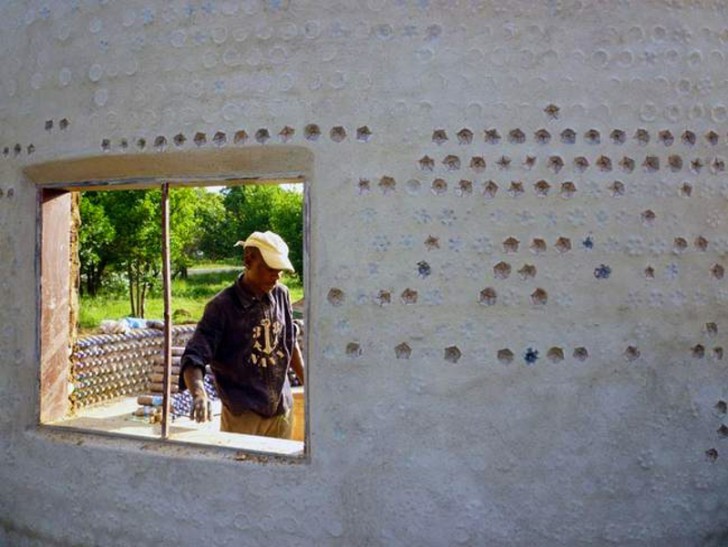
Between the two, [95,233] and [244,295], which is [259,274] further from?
[95,233]

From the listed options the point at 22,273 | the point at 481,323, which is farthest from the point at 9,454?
the point at 481,323

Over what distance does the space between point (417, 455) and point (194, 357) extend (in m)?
1.62

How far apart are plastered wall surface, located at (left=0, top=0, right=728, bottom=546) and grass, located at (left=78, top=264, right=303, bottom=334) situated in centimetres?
1026

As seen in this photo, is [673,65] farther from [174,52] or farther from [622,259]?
[174,52]

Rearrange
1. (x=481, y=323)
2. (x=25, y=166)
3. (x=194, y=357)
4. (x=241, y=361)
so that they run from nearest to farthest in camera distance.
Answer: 1. (x=481, y=323)
2. (x=25, y=166)
3. (x=194, y=357)
4. (x=241, y=361)

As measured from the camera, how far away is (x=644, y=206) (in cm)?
366

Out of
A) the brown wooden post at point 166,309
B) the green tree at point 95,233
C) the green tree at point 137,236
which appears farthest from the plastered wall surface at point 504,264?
the green tree at point 137,236

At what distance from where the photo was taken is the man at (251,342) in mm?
4965

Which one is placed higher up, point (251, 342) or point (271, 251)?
point (271, 251)

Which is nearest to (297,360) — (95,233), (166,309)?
(166,309)

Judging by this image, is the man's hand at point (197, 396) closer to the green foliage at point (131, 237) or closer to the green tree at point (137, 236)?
the green foliage at point (131, 237)

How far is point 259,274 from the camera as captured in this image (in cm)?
515

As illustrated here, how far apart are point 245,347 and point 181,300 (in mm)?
22439

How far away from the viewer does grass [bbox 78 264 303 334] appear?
65.5 ft
